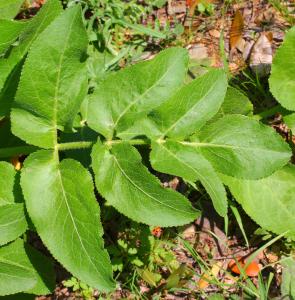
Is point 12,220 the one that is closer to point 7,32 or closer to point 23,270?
point 23,270

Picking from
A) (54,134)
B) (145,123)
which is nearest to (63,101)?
(54,134)

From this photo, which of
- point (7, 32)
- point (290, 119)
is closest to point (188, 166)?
point (7, 32)

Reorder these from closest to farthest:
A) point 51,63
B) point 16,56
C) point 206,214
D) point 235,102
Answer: point 51,63 → point 16,56 → point 235,102 → point 206,214

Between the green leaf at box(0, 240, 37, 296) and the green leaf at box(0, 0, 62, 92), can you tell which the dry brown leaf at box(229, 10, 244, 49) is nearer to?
the green leaf at box(0, 0, 62, 92)

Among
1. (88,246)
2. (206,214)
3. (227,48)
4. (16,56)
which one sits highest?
(16,56)

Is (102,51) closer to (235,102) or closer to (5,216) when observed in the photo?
(235,102)

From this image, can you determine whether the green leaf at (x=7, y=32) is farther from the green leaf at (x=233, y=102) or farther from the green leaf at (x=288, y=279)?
the green leaf at (x=288, y=279)

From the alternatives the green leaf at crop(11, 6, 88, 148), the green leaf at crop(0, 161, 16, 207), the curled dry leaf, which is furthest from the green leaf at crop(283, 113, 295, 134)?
the green leaf at crop(0, 161, 16, 207)
